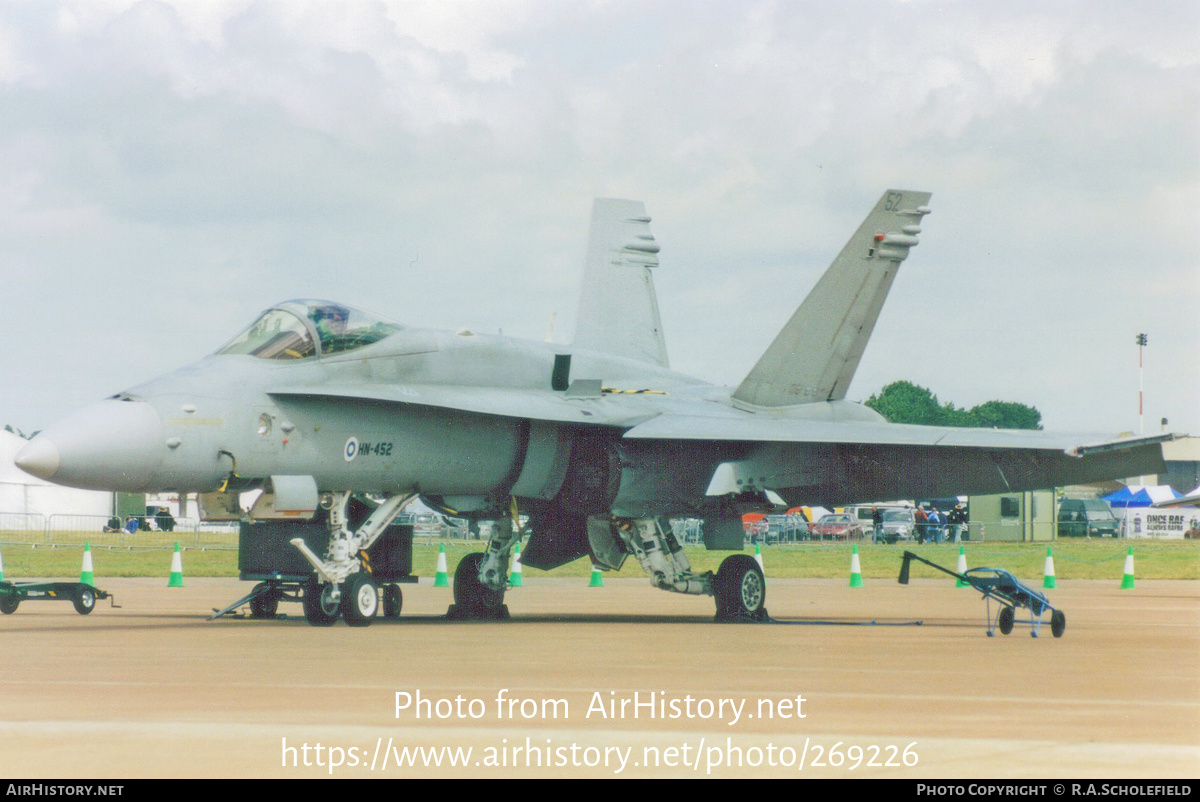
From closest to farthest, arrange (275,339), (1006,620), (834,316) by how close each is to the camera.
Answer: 1. (275,339)
2. (1006,620)
3. (834,316)

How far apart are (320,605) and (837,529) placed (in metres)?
47.3

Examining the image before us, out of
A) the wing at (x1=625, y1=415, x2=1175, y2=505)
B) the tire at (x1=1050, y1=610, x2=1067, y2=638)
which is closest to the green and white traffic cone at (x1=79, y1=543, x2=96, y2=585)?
the wing at (x1=625, y1=415, x2=1175, y2=505)

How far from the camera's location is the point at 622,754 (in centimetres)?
566

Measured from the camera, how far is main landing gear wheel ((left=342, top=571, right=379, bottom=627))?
41.4ft

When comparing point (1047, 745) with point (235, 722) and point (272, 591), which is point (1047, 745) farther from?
point (272, 591)

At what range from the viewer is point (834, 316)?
15828mm

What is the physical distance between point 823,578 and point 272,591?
51.2 ft

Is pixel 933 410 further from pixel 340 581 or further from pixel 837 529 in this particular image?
pixel 340 581

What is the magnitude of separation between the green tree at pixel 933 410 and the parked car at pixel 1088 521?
5292cm

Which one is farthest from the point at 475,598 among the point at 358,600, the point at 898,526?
the point at 898,526

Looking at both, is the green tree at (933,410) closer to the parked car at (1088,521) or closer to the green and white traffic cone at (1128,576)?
the parked car at (1088,521)

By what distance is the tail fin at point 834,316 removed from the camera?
622 inches

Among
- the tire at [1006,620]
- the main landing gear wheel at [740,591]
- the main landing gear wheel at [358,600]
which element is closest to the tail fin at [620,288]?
the main landing gear wheel at [740,591]

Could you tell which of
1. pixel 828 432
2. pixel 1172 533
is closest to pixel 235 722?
pixel 828 432
